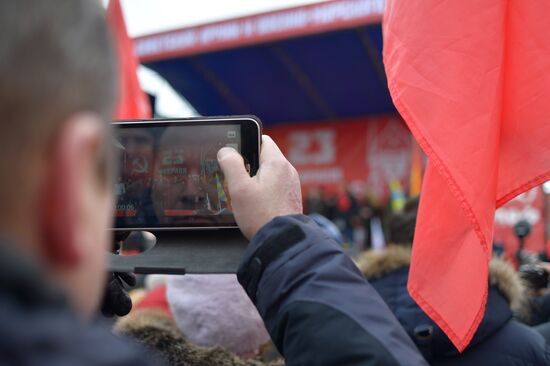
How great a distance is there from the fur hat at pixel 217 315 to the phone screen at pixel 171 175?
0.75 metres

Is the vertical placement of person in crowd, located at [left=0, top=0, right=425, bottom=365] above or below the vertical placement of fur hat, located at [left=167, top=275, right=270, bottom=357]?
above

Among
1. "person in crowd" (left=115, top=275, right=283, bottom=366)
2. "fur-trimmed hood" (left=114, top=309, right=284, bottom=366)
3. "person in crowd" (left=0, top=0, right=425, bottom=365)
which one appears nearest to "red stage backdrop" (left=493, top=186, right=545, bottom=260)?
"person in crowd" (left=115, top=275, right=283, bottom=366)

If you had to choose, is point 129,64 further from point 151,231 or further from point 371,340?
point 371,340

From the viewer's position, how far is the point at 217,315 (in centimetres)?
165

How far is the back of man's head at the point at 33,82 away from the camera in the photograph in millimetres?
418

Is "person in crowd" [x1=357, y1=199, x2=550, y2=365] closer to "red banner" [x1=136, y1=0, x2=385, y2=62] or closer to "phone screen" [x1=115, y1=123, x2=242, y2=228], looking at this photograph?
"phone screen" [x1=115, y1=123, x2=242, y2=228]

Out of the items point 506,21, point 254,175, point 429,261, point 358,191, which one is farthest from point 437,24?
point 358,191

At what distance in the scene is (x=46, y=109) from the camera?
0.43m

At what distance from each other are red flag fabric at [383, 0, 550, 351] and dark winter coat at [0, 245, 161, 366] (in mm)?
1022

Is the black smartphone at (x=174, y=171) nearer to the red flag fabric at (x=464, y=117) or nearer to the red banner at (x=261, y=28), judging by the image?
the red flag fabric at (x=464, y=117)

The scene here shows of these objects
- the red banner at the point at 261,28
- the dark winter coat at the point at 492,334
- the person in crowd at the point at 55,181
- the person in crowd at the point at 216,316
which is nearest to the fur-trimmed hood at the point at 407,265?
the dark winter coat at the point at 492,334

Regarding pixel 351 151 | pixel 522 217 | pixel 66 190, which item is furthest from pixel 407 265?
pixel 351 151

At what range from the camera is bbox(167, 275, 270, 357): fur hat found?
1.64 meters

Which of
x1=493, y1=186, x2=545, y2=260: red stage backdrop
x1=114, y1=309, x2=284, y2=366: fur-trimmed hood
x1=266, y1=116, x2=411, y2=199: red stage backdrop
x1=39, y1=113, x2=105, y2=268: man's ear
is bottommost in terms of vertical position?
x1=493, y1=186, x2=545, y2=260: red stage backdrop
